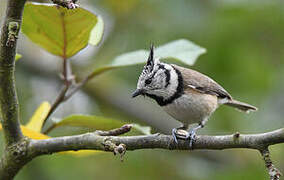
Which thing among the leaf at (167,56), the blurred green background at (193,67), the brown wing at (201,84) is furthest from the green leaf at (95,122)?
Result: the blurred green background at (193,67)

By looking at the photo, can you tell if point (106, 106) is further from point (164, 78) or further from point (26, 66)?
point (164, 78)

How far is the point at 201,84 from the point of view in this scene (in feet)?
13.5

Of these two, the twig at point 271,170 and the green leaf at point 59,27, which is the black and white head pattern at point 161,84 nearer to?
the green leaf at point 59,27

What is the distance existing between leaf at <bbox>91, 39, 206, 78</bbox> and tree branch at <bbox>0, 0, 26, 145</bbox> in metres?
0.81

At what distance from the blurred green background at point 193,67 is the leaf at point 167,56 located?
1.36 metres

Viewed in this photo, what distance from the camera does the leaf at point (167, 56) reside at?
2969mm

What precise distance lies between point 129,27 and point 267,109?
173cm

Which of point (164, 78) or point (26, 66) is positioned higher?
point (164, 78)

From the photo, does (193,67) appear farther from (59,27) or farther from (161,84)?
(59,27)

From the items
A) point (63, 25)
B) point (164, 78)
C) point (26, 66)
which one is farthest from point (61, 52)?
point (26, 66)

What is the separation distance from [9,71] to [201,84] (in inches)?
92.4

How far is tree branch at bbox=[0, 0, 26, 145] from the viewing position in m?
1.82

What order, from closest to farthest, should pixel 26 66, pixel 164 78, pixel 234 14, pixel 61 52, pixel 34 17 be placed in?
pixel 34 17, pixel 61 52, pixel 164 78, pixel 234 14, pixel 26 66

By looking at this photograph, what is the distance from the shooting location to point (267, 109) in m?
4.91
